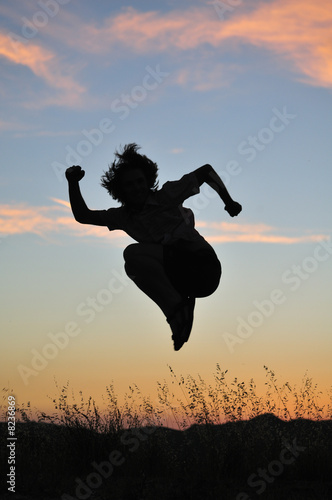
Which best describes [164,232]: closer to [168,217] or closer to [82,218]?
[168,217]

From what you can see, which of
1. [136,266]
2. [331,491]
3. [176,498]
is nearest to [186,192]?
[136,266]

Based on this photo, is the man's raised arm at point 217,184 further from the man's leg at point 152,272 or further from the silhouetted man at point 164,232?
the man's leg at point 152,272

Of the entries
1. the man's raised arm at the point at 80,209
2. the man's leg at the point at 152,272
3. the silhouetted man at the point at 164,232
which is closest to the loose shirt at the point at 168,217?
the silhouetted man at the point at 164,232

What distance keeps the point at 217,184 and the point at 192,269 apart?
0.82 metres

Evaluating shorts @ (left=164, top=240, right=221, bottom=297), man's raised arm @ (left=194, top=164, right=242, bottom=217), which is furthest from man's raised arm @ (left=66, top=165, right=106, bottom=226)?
man's raised arm @ (left=194, top=164, right=242, bottom=217)

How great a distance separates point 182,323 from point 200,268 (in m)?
0.53

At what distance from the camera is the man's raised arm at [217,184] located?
555cm

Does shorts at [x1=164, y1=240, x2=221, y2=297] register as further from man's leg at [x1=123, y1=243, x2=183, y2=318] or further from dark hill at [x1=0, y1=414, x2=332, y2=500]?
dark hill at [x1=0, y1=414, x2=332, y2=500]

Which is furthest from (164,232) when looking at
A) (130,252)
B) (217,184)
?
(217,184)

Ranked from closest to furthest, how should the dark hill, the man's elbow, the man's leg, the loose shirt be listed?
1. the man's leg
2. the loose shirt
3. the dark hill
4. the man's elbow

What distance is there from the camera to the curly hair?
5957 mm

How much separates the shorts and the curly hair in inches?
30.9

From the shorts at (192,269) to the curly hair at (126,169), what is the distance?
2.58ft

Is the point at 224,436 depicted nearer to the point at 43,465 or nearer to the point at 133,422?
the point at 133,422
